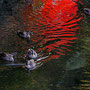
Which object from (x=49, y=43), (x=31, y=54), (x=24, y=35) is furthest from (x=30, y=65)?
(x=24, y=35)

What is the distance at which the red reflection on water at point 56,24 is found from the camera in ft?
37.2

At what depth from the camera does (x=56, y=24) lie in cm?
1395

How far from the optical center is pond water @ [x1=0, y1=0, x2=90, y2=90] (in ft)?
27.7

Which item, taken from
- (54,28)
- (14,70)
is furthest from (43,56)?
(54,28)

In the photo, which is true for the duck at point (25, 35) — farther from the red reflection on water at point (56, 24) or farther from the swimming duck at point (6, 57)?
the swimming duck at point (6, 57)

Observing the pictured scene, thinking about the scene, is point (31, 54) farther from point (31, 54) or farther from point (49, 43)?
point (49, 43)

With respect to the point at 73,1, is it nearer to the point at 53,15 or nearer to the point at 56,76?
the point at 53,15

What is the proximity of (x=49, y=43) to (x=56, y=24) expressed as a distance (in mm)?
2732

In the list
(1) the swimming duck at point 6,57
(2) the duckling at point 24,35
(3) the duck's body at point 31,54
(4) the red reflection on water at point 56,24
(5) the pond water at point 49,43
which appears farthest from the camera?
(2) the duckling at point 24,35

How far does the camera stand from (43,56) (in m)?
10.2

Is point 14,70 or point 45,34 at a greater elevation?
point 45,34

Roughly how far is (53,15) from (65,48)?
523 cm

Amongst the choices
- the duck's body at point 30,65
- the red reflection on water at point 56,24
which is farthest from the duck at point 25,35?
the duck's body at point 30,65

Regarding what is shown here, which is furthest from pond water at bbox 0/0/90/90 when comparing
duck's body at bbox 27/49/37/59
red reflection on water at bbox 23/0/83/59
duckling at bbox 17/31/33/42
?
duck's body at bbox 27/49/37/59
